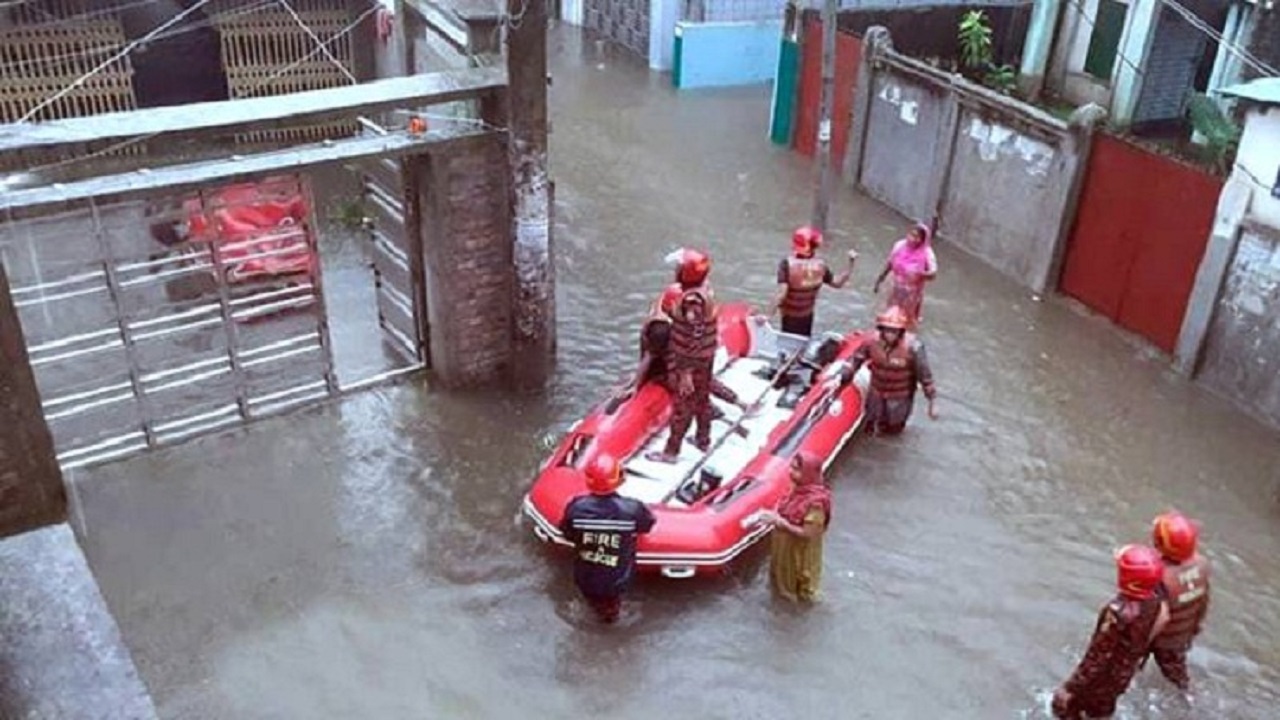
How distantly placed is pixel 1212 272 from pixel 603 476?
234 inches

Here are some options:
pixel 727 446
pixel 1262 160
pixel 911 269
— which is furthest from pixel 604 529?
pixel 1262 160

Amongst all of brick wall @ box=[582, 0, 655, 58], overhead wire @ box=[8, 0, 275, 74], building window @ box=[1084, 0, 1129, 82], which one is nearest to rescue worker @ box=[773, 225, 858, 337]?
building window @ box=[1084, 0, 1129, 82]

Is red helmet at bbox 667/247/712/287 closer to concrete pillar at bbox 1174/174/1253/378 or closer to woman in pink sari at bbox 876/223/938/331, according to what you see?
woman in pink sari at bbox 876/223/938/331

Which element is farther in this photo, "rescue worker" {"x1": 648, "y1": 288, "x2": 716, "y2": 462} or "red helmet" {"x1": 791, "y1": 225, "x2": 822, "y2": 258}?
"red helmet" {"x1": 791, "y1": 225, "x2": 822, "y2": 258}

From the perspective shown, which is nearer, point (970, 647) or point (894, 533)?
point (970, 647)

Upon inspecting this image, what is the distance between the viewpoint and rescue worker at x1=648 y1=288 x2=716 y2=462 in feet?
26.6

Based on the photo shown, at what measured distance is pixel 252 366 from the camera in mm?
9562

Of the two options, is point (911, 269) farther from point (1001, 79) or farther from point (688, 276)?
point (1001, 79)

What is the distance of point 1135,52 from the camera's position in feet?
48.1

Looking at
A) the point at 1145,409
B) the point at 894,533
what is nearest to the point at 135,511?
the point at 894,533

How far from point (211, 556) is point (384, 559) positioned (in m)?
1.13

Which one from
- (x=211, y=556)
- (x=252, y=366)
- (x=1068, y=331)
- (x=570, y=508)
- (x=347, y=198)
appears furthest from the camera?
(x=347, y=198)

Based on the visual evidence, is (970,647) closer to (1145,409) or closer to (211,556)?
(1145,409)

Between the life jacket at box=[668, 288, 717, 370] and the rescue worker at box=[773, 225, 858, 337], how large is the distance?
1777 millimetres
